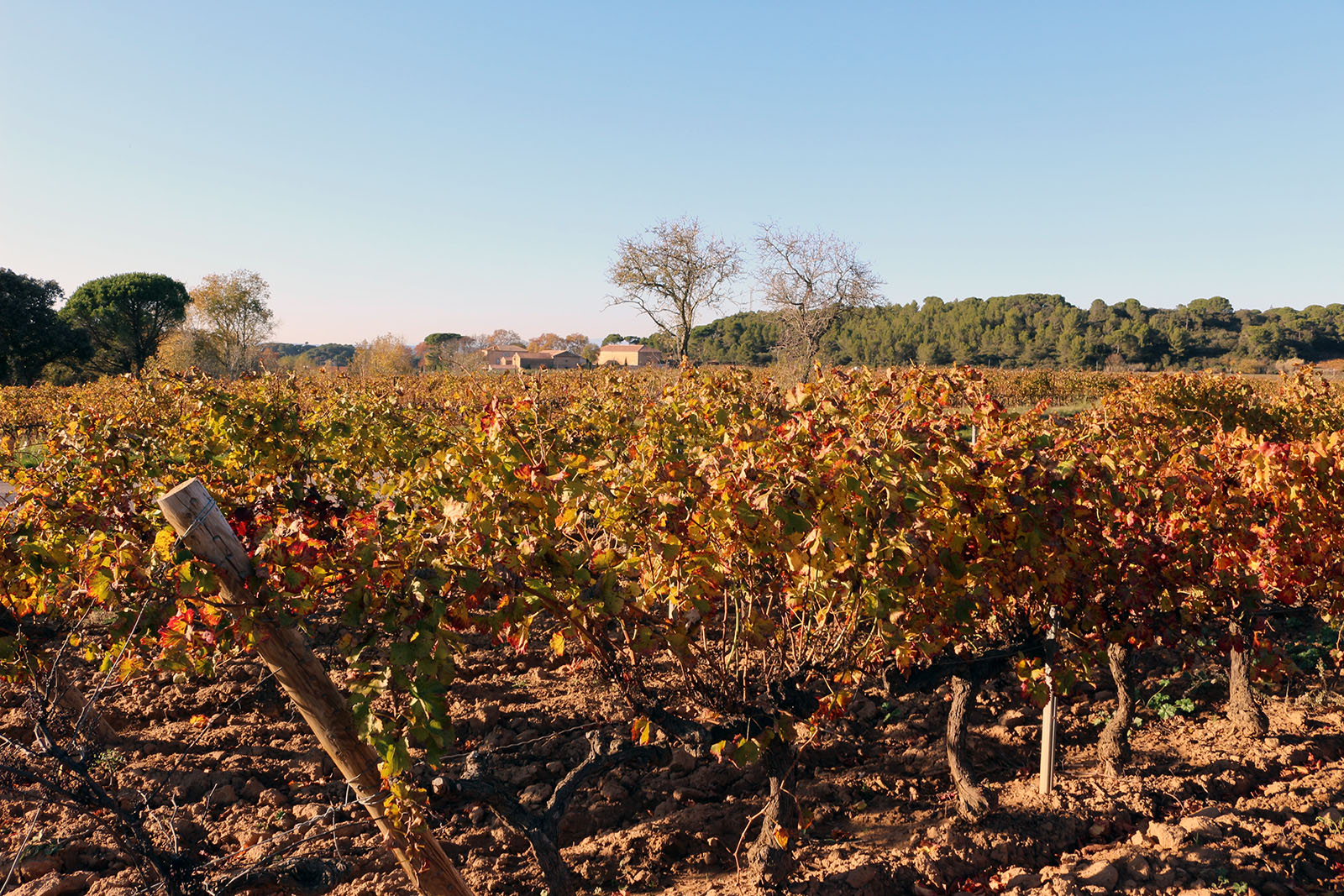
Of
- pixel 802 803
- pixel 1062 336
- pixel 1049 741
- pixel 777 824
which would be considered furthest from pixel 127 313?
pixel 1062 336

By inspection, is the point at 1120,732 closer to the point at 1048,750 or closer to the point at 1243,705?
the point at 1048,750

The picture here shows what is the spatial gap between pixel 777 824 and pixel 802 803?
2.29 ft

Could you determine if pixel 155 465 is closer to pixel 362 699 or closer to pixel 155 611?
pixel 155 611

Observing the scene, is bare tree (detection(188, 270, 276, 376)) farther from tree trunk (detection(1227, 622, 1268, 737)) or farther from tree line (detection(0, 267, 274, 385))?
tree trunk (detection(1227, 622, 1268, 737))

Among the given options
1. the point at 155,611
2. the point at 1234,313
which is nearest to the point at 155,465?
the point at 155,611

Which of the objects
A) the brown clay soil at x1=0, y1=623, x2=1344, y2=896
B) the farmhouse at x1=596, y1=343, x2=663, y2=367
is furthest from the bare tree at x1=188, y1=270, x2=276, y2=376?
the brown clay soil at x1=0, y1=623, x2=1344, y2=896

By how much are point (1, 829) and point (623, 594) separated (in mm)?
3423

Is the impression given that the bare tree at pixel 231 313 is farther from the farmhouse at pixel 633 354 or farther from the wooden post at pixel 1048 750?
the wooden post at pixel 1048 750

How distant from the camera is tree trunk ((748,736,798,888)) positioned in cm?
309

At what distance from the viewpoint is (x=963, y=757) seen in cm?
385

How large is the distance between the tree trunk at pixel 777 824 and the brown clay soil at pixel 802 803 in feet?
0.32

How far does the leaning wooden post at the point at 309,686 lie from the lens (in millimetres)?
2199

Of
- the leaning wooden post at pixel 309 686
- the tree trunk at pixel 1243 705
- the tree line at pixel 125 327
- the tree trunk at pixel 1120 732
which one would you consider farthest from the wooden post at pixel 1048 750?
the tree line at pixel 125 327

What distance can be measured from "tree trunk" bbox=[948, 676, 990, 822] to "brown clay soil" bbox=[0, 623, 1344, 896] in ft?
0.32
